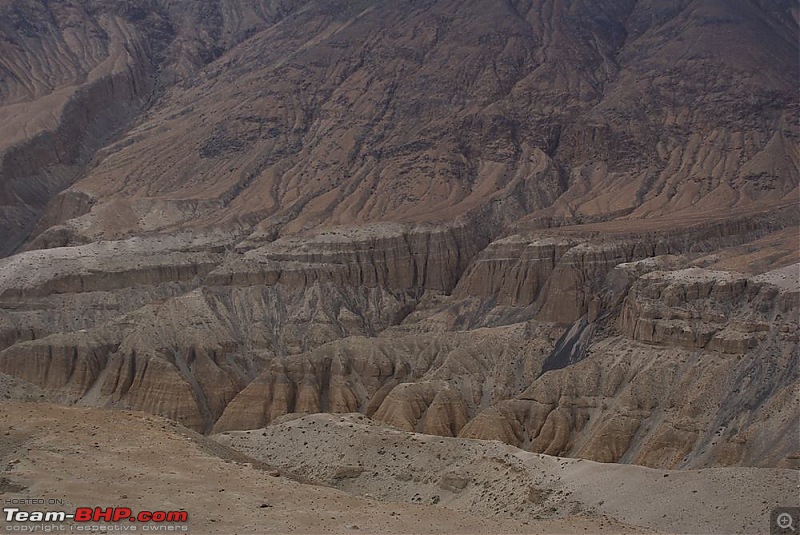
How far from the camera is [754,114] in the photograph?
520 feet

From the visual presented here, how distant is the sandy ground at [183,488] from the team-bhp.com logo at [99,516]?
536 millimetres

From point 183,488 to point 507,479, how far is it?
60.8 ft

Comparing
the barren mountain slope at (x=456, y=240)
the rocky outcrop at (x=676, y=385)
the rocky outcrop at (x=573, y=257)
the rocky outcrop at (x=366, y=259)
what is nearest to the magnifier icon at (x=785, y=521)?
the barren mountain slope at (x=456, y=240)

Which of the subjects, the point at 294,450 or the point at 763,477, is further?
the point at 294,450

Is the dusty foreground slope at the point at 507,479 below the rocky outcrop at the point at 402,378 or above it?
above

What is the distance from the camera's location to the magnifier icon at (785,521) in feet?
132

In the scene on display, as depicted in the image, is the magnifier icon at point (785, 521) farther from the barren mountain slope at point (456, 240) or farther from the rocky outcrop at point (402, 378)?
the rocky outcrop at point (402, 378)

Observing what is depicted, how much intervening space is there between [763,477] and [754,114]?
124m

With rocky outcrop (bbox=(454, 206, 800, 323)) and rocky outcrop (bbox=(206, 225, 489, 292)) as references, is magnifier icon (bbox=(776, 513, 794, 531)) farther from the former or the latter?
rocky outcrop (bbox=(206, 225, 489, 292))

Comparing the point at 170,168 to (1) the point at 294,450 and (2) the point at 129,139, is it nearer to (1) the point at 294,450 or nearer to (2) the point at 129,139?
(2) the point at 129,139

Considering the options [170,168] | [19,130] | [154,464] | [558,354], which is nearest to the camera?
[154,464]

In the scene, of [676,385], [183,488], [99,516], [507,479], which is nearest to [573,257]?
[676,385]

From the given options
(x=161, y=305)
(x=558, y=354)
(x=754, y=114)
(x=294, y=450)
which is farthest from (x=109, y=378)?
(x=754, y=114)

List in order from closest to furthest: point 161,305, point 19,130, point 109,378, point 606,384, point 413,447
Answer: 1. point 413,447
2. point 606,384
3. point 109,378
4. point 161,305
5. point 19,130
